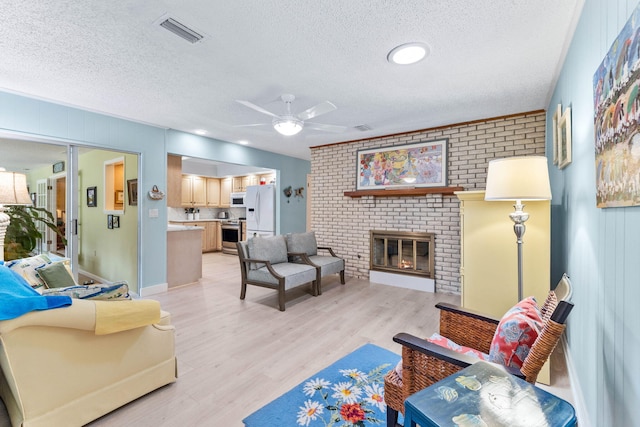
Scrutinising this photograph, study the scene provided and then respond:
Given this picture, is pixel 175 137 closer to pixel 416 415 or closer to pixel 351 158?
pixel 351 158

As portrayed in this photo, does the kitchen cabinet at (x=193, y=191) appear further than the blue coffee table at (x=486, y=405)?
Yes

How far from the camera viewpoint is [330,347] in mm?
2590

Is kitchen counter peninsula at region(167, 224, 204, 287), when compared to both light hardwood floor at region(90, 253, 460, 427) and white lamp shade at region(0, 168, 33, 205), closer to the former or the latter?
light hardwood floor at region(90, 253, 460, 427)

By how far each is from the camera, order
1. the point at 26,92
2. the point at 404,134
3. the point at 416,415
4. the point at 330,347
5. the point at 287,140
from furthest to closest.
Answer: the point at 287,140 → the point at 404,134 → the point at 26,92 → the point at 330,347 → the point at 416,415

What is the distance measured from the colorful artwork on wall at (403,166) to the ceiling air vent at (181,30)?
3.35 m

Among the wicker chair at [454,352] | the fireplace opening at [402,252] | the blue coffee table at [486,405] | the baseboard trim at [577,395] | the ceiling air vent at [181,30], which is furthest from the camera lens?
the fireplace opening at [402,252]

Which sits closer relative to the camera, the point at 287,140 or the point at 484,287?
the point at 484,287

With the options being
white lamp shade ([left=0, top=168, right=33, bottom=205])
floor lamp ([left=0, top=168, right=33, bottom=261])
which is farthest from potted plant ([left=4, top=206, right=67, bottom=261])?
Result: white lamp shade ([left=0, top=168, right=33, bottom=205])

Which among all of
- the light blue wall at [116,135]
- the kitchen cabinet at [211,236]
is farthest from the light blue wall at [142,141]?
the kitchen cabinet at [211,236]

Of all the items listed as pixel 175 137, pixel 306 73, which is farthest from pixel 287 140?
pixel 306 73

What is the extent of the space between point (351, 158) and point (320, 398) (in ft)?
13.4

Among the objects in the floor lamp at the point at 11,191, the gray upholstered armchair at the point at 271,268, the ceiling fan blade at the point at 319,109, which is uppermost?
the ceiling fan blade at the point at 319,109

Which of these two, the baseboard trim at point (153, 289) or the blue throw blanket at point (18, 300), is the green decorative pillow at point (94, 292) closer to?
the blue throw blanket at point (18, 300)

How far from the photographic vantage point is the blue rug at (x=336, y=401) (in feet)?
5.58
